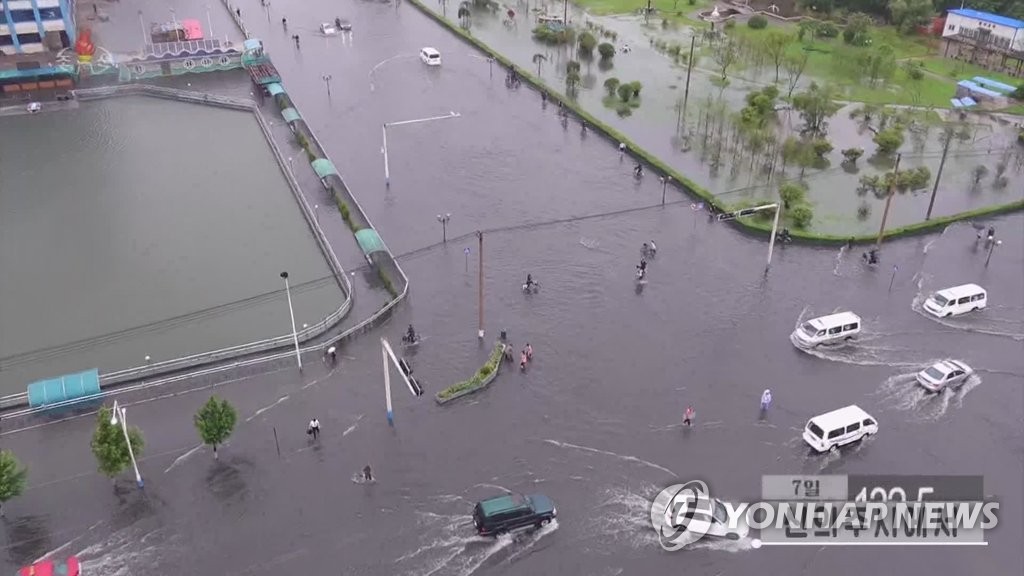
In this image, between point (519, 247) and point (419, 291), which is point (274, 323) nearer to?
point (419, 291)

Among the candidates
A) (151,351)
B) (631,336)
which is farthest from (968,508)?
(151,351)

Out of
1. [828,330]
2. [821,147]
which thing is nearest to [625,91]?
[821,147]

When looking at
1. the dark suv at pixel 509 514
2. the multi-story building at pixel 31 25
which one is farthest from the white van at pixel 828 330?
the multi-story building at pixel 31 25

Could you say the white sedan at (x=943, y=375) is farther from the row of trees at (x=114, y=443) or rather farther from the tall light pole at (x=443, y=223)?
the row of trees at (x=114, y=443)

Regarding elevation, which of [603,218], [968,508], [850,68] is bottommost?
[968,508]

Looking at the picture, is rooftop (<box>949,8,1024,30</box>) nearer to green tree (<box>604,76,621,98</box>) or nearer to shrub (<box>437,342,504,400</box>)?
green tree (<box>604,76,621,98</box>)

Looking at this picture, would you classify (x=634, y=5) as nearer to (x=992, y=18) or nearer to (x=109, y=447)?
(x=992, y=18)
